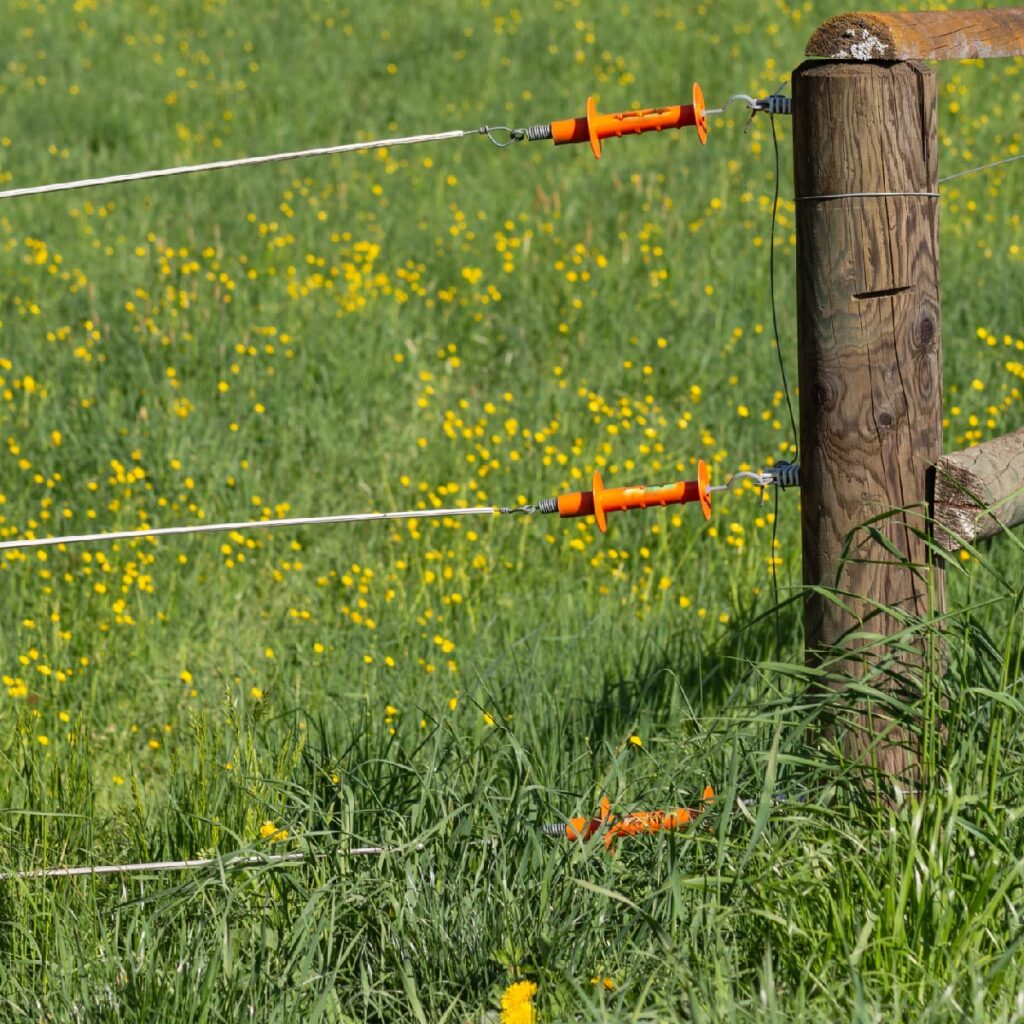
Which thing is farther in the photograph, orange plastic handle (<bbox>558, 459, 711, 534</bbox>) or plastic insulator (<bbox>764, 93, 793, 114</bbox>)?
orange plastic handle (<bbox>558, 459, 711, 534</bbox>)

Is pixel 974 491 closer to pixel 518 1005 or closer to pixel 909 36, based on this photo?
pixel 909 36

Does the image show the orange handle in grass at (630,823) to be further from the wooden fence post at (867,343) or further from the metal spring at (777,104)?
the metal spring at (777,104)

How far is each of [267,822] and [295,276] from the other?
14.8ft

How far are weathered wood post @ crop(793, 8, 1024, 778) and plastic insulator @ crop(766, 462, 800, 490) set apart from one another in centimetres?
9

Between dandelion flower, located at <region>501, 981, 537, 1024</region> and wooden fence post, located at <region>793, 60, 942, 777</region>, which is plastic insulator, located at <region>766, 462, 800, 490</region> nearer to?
wooden fence post, located at <region>793, 60, 942, 777</region>

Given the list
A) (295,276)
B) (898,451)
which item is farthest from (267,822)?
(295,276)

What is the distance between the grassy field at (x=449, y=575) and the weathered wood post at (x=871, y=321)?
161 mm

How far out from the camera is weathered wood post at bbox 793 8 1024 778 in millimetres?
2377

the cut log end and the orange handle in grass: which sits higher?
the cut log end

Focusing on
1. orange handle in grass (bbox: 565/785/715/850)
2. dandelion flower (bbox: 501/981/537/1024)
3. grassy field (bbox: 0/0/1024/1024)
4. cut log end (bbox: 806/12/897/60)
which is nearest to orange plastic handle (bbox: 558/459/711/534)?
grassy field (bbox: 0/0/1024/1024)

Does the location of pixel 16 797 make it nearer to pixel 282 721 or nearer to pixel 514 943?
pixel 282 721

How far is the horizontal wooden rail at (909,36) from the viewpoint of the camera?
2340mm

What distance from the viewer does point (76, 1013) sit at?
7.22 ft

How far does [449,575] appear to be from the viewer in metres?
4.50
